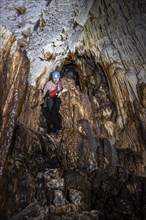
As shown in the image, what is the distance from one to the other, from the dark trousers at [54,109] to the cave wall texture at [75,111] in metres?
0.23

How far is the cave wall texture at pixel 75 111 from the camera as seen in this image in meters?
4.24

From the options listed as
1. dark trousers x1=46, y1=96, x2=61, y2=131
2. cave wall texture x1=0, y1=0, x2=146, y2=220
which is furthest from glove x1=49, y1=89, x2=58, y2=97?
cave wall texture x1=0, y1=0, x2=146, y2=220

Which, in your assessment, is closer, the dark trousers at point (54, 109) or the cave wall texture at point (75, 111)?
the cave wall texture at point (75, 111)

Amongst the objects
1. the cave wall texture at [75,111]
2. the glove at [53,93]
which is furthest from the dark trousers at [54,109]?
the cave wall texture at [75,111]

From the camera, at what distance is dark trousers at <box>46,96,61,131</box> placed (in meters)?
6.02

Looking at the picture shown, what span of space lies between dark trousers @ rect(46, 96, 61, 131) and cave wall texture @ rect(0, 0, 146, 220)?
225 mm

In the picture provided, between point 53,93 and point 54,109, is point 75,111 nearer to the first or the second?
point 54,109

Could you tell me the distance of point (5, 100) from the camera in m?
4.21

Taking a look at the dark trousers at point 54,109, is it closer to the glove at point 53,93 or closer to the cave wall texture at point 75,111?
the glove at point 53,93

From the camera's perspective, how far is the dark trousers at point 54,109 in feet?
19.8

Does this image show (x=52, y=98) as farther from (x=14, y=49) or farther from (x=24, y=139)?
(x=14, y=49)

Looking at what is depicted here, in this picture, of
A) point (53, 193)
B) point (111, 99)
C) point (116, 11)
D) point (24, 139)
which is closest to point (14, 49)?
point (24, 139)

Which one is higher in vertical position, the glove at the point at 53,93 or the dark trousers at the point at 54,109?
the glove at the point at 53,93

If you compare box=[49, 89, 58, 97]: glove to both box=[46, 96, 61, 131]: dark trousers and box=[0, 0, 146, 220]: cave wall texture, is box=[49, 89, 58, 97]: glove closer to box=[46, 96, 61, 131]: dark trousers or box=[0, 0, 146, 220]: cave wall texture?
box=[46, 96, 61, 131]: dark trousers
